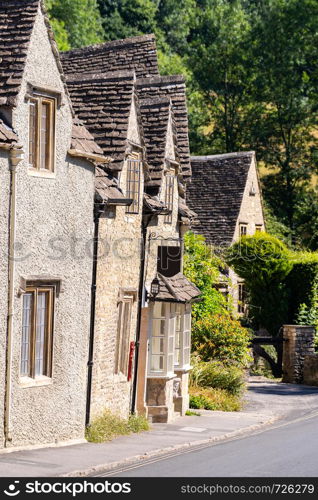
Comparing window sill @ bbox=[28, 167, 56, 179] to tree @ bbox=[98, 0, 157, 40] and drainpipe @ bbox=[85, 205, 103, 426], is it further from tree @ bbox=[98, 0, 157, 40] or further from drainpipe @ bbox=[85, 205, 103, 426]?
tree @ bbox=[98, 0, 157, 40]

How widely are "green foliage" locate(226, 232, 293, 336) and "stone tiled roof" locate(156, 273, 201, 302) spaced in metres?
13.2

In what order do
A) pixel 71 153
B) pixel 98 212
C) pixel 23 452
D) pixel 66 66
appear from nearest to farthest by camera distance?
pixel 23 452 → pixel 71 153 → pixel 98 212 → pixel 66 66

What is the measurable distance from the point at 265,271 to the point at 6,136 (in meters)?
23.4

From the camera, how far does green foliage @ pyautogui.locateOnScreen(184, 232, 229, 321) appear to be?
104 feet

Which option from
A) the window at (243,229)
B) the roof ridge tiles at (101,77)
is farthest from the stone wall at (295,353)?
the roof ridge tiles at (101,77)

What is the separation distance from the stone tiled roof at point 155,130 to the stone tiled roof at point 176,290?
2511mm

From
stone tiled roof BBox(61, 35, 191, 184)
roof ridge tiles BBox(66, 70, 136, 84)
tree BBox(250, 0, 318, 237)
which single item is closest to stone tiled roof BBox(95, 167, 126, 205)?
roof ridge tiles BBox(66, 70, 136, 84)

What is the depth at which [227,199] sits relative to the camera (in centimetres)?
4556

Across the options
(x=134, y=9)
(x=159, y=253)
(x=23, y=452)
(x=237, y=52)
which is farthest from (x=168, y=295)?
(x=134, y=9)

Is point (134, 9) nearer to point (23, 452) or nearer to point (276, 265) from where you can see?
point (276, 265)

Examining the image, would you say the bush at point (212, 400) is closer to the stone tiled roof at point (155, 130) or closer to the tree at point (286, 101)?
the stone tiled roof at point (155, 130)

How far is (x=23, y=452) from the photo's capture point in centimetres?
1755

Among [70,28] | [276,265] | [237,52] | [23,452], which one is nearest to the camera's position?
[23,452]
